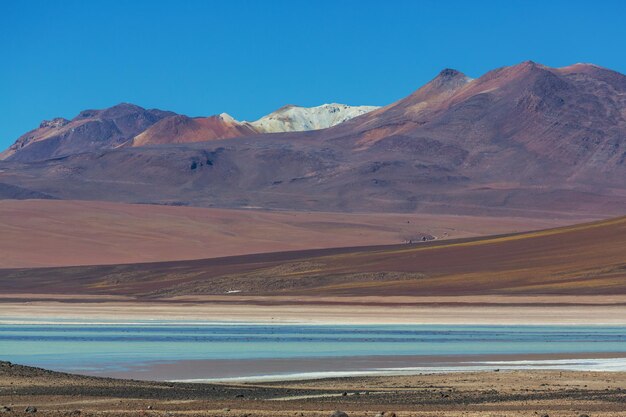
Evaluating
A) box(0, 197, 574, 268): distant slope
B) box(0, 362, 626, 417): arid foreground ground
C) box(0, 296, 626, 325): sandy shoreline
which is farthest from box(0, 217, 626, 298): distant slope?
box(0, 362, 626, 417): arid foreground ground

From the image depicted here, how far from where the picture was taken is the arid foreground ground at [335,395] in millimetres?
25484

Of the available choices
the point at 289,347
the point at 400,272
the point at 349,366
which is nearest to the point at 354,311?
the point at 289,347

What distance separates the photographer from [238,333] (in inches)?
2219

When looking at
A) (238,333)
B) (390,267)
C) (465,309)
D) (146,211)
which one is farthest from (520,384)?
(146,211)

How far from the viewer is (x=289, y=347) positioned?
4653 centimetres

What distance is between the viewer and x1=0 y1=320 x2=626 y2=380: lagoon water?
37.4 metres

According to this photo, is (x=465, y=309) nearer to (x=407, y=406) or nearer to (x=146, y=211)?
(x=407, y=406)

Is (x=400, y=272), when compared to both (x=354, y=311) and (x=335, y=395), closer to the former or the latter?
(x=354, y=311)

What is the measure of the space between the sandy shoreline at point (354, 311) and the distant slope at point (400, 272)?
558 centimetres

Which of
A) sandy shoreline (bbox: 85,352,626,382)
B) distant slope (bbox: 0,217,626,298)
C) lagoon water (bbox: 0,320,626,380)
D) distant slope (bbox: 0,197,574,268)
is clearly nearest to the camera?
sandy shoreline (bbox: 85,352,626,382)

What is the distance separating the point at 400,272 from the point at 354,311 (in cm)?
2878

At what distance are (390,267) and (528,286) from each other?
19.8 metres

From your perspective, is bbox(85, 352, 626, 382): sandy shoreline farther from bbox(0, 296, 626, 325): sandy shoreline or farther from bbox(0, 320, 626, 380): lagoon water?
bbox(0, 296, 626, 325): sandy shoreline

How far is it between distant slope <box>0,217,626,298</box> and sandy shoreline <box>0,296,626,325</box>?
5.58 metres
